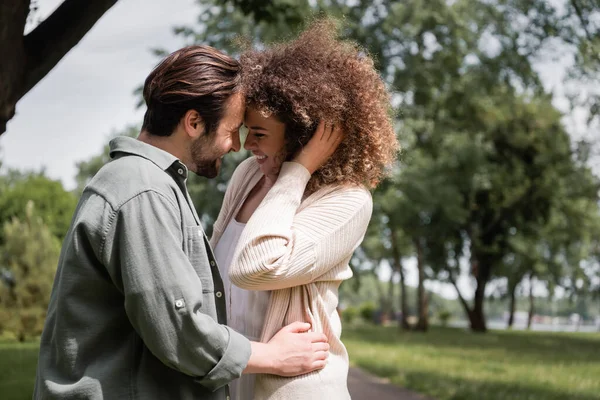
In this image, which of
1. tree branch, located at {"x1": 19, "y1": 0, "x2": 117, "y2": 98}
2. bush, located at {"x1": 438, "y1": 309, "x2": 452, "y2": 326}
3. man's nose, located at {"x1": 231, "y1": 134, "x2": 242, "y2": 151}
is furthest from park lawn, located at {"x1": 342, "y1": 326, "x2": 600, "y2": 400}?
bush, located at {"x1": 438, "y1": 309, "x2": 452, "y2": 326}

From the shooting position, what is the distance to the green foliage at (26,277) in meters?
20.0

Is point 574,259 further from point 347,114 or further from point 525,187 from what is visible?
point 347,114

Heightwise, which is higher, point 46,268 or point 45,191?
point 45,191

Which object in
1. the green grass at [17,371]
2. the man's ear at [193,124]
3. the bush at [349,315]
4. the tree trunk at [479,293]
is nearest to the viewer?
the man's ear at [193,124]

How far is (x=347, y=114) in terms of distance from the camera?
109 inches

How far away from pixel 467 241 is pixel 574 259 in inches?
311

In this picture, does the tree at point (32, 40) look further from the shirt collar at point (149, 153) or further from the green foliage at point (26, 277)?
the green foliage at point (26, 277)

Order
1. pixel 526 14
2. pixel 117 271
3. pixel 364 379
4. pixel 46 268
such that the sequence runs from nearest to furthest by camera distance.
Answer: pixel 117 271, pixel 526 14, pixel 364 379, pixel 46 268

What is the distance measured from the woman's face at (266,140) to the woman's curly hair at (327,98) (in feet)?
0.10

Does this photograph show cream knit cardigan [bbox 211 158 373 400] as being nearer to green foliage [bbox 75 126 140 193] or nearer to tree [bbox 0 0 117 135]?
tree [bbox 0 0 117 135]

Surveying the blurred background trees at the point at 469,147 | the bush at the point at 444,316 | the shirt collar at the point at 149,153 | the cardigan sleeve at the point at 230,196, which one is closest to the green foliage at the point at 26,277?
the blurred background trees at the point at 469,147

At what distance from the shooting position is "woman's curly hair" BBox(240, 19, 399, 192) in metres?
2.71

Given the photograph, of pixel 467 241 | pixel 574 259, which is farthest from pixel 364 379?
pixel 574 259

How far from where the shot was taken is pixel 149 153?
2.28m
